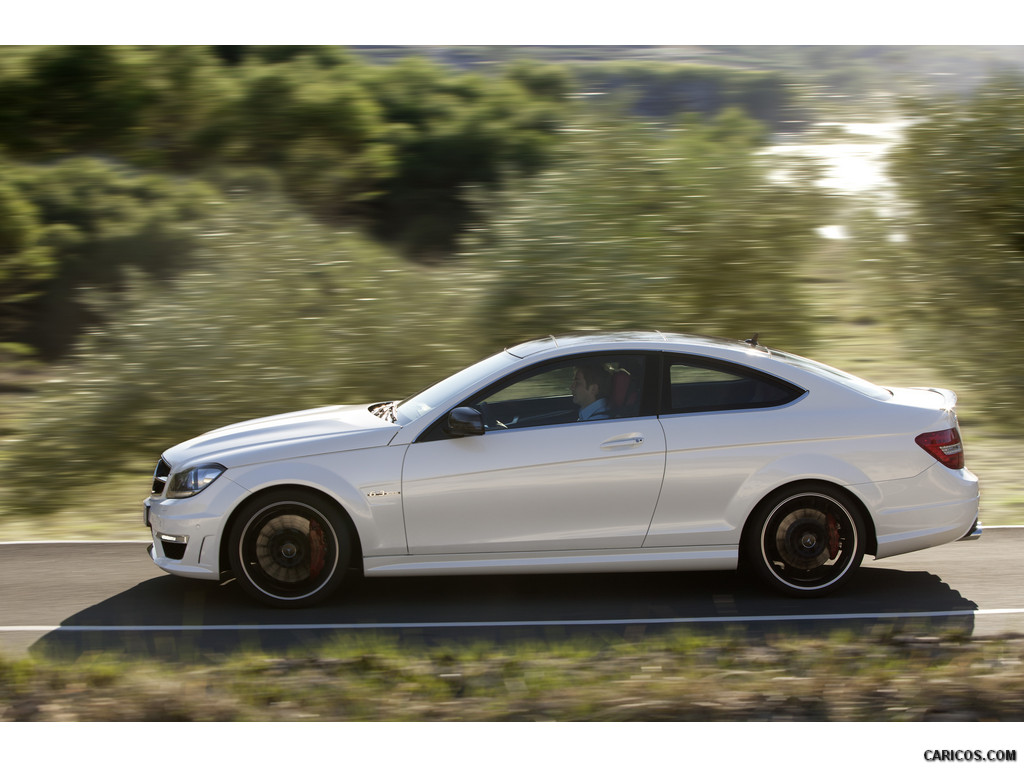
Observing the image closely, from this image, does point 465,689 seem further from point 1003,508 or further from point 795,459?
point 1003,508

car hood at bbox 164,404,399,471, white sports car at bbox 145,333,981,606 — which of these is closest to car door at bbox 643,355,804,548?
white sports car at bbox 145,333,981,606

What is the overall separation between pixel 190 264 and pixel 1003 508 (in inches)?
340

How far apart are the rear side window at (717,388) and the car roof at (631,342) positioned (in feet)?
0.45

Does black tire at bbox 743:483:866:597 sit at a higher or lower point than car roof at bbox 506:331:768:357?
lower

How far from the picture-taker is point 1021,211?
42.8 feet

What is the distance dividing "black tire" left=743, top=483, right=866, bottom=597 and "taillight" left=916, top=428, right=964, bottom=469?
1.67 feet

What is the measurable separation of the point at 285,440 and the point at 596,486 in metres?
1.75

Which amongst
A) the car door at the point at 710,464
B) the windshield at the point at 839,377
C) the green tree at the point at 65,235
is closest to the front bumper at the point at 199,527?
the car door at the point at 710,464

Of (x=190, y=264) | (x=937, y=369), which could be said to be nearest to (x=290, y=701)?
(x=190, y=264)

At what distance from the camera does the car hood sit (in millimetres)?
6000

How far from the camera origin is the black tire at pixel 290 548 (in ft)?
19.6

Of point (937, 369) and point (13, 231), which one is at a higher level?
point (13, 231)

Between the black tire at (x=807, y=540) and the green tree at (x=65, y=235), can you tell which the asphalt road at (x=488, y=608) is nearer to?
the black tire at (x=807, y=540)

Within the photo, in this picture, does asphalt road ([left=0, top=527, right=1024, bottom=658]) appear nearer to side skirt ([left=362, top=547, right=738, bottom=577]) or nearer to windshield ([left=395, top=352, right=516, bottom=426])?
side skirt ([left=362, top=547, right=738, bottom=577])
